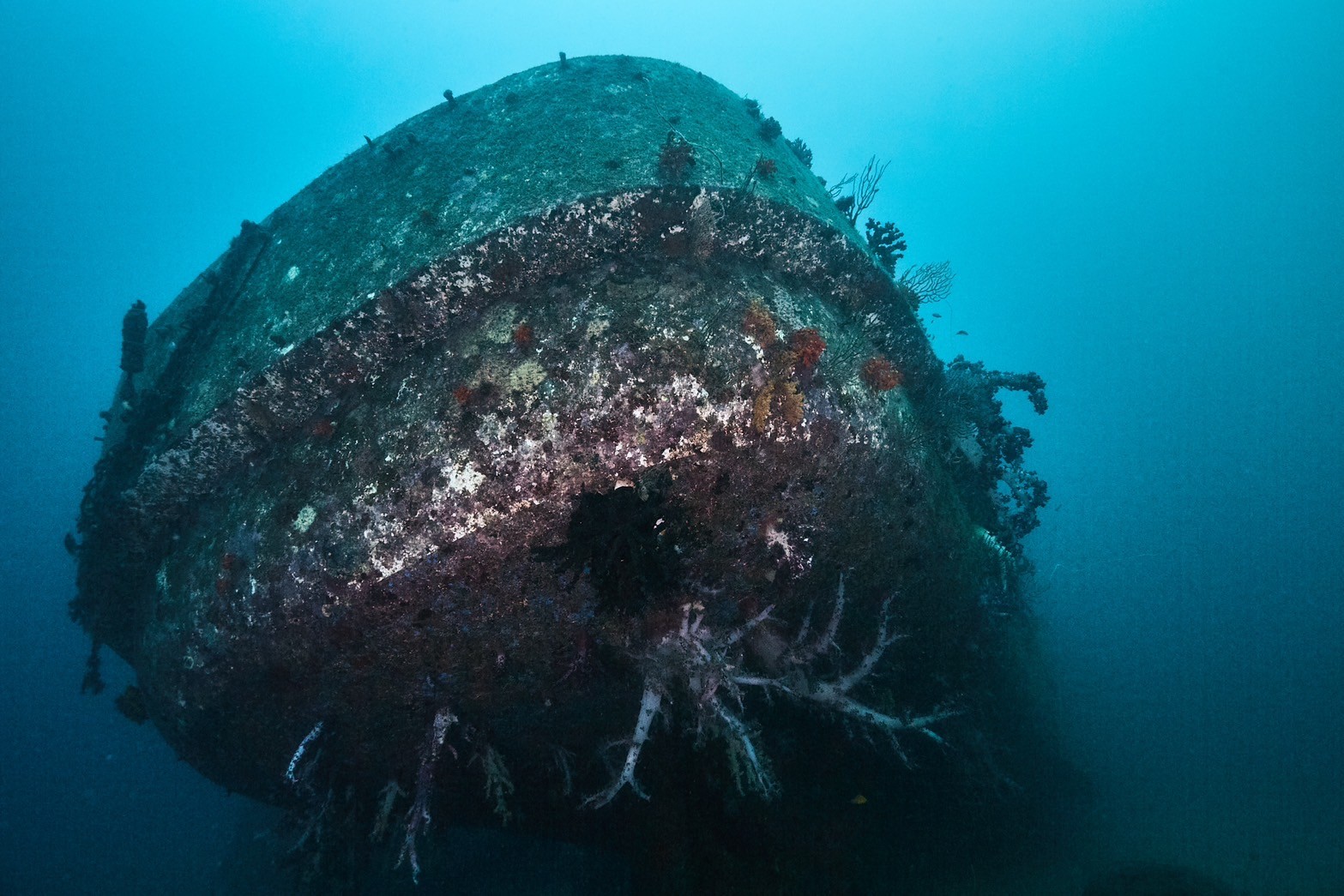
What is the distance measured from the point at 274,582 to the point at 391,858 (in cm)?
675

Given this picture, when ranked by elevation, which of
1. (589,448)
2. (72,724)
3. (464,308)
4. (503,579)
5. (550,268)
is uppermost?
(550,268)

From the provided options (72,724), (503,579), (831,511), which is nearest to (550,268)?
(503,579)

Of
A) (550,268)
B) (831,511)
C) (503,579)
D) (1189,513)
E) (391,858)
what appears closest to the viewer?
(503,579)

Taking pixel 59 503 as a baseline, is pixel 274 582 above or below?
below

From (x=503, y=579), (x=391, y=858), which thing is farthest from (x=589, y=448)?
(x=391, y=858)

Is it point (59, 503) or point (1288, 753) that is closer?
point (1288, 753)

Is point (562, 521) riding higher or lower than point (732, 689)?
higher

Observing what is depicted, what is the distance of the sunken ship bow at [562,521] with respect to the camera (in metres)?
4.20

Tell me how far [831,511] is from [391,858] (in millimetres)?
8978

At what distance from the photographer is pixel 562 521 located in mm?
A: 4156

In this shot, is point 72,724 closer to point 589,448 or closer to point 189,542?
point 189,542

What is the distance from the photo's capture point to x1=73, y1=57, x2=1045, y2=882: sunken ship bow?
4203mm

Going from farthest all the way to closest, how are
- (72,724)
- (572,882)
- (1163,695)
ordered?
(72,724)
(1163,695)
(572,882)

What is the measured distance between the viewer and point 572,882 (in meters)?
7.65
